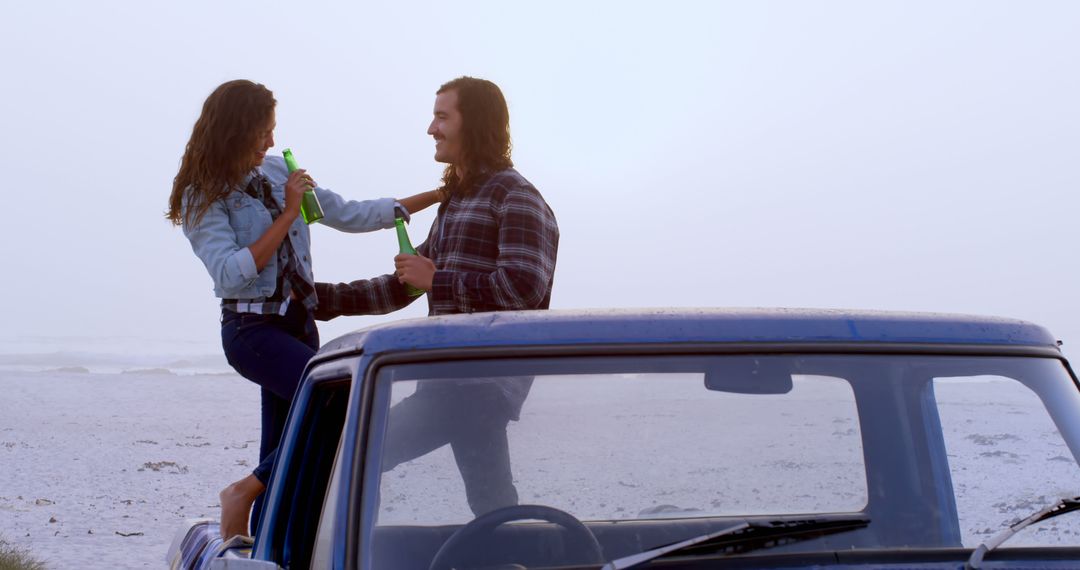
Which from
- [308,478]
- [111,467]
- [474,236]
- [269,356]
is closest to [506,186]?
[474,236]

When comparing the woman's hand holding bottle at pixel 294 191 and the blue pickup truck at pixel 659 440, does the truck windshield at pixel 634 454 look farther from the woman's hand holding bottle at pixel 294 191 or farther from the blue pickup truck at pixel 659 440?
the woman's hand holding bottle at pixel 294 191

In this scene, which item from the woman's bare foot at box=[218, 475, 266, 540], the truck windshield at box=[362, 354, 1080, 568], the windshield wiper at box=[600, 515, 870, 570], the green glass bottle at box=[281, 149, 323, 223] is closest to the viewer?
the windshield wiper at box=[600, 515, 870, 570]

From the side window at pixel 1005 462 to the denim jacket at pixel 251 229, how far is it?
2.50m

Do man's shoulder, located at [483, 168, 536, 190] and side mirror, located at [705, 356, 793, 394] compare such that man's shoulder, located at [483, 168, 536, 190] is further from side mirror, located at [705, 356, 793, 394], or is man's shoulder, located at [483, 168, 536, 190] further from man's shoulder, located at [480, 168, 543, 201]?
side mirror, located at [705, 356, 793, 394]

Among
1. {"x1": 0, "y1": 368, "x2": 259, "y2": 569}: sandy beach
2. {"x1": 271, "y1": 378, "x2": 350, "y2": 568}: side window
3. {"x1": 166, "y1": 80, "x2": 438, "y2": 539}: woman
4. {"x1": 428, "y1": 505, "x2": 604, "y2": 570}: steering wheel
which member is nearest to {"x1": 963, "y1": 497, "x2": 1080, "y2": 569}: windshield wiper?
{"x1": 428, "y1": 505, "x2": 604, "y2": 570}: steering wheel

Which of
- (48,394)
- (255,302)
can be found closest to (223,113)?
(255,302)

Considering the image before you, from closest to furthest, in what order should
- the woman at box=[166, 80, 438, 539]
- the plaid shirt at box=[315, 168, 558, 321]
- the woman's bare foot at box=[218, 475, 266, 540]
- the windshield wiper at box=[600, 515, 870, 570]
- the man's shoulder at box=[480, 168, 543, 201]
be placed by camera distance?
the windshield wiper at box=[600, 515, 870, 570] → the woman's bare foot at box=[218, 475, 266, 540] → the plaid shirt at box=[315, 168, 558, 321] → the woman at box=[166, 80, 438, 539] → the man's shoulder at box=[480, 168, 543, 201]

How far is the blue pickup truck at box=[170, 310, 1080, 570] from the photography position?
2.47m

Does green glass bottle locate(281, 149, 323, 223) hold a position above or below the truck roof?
above

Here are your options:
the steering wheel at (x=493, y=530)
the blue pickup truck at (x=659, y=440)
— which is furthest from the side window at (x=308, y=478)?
the steering wheel at (x=493, y=530)

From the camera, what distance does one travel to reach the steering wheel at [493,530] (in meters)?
2.46

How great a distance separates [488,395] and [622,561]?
457mm

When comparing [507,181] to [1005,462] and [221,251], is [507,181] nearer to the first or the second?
[221,251]

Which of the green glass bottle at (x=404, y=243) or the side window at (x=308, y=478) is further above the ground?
the green glass bottle at (x=404, y=243)
